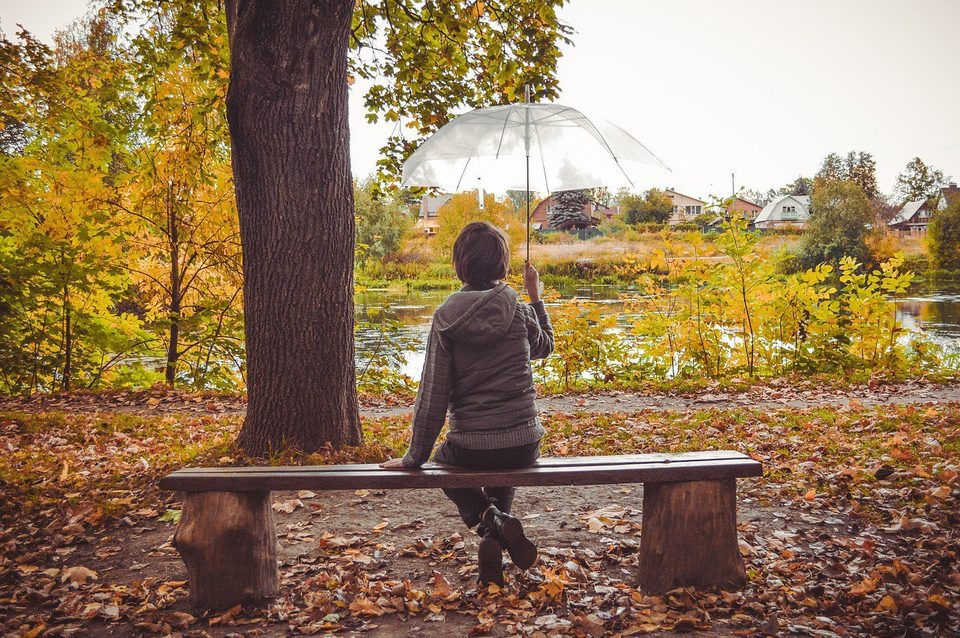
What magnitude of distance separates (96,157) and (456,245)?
8.18 m

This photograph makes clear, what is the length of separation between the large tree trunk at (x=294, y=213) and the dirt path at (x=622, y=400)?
255 cm

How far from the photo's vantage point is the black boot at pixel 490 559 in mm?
2889

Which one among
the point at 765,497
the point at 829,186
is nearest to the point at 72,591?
the point at 765,497

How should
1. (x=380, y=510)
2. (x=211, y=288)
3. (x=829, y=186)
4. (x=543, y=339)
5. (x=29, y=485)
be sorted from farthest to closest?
(x=829, y=186) → (x=211, y=288) → (x=29, y=485) → (x=380, y=510) → (x=543, y=339)

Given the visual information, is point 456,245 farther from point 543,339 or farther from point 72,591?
point 72,591

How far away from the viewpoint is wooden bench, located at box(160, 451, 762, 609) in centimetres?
280

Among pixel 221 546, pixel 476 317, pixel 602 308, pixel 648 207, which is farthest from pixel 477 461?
pixel 648 207

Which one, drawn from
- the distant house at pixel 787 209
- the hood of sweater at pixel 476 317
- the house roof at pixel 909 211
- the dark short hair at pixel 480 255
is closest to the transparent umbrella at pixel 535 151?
the dark short hair at pixel 480 255

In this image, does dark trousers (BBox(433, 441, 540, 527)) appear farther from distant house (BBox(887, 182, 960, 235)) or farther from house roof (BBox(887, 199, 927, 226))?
house roof (BBox(887, 199, 927, 226))

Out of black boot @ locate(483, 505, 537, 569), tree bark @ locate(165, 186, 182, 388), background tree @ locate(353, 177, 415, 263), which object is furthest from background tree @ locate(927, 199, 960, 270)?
black boot @ locate(483, 505, 537, 569)

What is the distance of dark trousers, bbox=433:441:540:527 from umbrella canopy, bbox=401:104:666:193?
5.01 feet

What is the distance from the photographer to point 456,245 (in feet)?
9.16

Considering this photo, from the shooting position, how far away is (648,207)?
35.5m

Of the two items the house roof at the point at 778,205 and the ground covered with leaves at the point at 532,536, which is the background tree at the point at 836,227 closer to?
the ground covered with leaves at the point at 532,536
